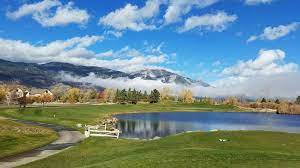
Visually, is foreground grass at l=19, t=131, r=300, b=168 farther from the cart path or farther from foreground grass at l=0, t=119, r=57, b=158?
foreground grass at l=0, t=119, r=57, b=158

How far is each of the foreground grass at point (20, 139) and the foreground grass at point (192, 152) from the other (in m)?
6.38

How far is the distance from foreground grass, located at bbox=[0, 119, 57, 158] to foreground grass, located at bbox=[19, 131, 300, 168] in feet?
20.9

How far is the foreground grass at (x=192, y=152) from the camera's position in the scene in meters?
34.4

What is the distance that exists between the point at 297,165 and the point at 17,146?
35.6 metres

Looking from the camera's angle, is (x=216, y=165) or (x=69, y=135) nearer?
(x=216, y=165)

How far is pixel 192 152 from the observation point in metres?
39.4

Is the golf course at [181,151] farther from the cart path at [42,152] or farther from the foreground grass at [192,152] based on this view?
the cart path at [42,152]

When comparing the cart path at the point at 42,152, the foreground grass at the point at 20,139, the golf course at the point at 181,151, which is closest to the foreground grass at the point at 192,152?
the golf course at the point at 181,151

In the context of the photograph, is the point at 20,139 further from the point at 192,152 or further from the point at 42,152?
the point at 192,152

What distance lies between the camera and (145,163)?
114ft

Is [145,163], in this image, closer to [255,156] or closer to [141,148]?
[255,156]

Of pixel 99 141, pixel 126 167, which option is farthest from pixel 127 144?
pixel 126 167

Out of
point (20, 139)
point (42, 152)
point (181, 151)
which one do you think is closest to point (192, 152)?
point (181, 151)

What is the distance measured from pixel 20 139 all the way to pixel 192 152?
2973cm
